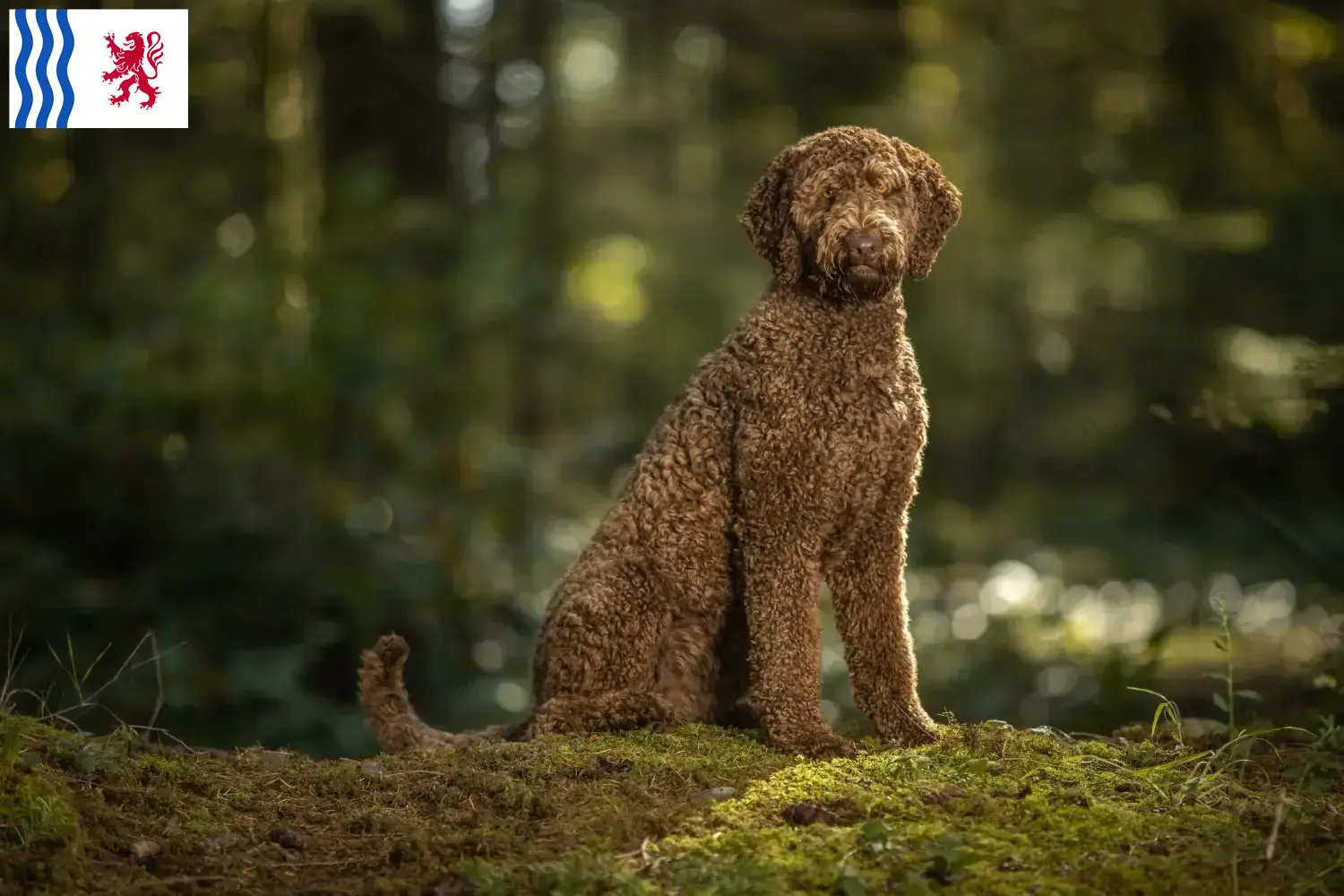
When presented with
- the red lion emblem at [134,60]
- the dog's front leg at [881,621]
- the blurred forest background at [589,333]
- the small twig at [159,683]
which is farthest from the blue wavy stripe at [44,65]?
the dog's front leg at [881,621]

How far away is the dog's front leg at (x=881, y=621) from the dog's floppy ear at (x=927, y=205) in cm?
74

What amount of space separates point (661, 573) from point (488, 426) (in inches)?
160

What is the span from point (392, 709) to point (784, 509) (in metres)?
1.62

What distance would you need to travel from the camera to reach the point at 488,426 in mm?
8547

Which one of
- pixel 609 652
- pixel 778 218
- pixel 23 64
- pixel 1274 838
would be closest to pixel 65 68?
pixel 23 64

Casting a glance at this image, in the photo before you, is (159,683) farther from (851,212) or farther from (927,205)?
(927,205)

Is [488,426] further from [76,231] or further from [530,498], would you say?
[76,231]

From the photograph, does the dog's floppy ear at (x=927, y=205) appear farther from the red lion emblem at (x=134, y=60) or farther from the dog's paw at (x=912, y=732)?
the red lion emblem at (x=134, y=60)

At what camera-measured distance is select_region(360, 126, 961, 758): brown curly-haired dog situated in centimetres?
437

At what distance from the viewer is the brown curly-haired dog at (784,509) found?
172 inches

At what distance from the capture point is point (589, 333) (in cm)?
1085

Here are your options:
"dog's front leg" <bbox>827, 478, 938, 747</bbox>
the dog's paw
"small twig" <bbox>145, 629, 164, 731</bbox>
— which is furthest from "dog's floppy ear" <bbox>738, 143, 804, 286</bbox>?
"small twig" <bbox>145, 629, 164, 731</bbox>

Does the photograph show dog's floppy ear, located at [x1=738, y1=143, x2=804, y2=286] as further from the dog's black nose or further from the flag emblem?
the flag emblem

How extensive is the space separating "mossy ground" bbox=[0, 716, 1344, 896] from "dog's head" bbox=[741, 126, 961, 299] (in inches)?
59.4
